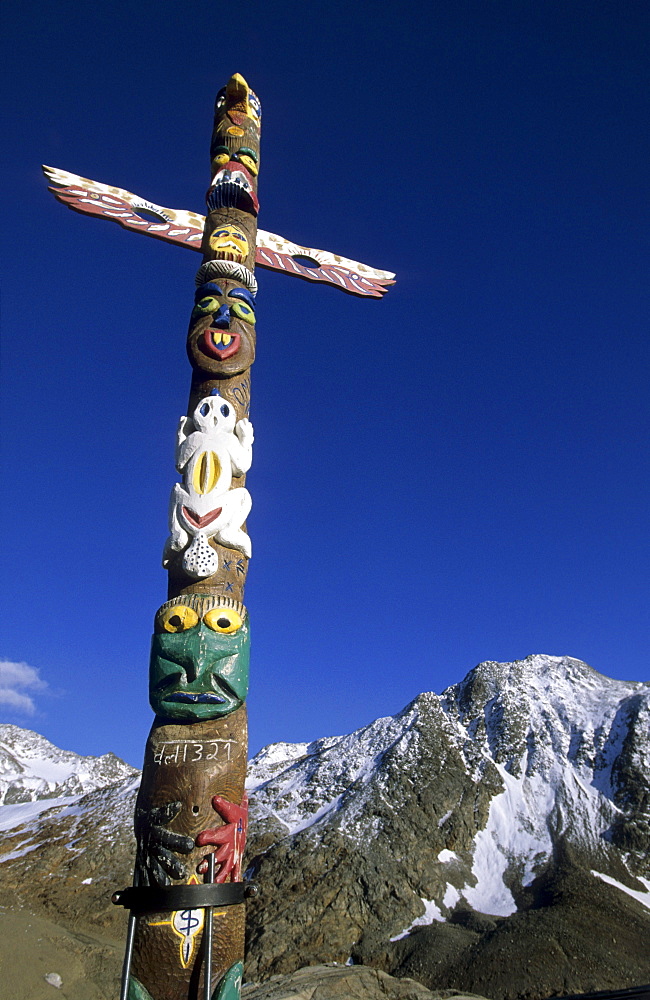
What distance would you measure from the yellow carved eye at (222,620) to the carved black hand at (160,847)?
5.13 feet

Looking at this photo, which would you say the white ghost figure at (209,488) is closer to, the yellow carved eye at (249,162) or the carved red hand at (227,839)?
the carved red hand at (227,839)

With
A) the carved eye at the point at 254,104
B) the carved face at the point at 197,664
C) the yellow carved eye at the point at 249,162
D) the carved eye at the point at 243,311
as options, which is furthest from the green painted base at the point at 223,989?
the carved eye at the point at 254,104

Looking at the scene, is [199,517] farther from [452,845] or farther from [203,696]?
[452,845]

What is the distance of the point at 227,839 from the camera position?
5480 mm

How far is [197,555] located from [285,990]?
23.9 metres

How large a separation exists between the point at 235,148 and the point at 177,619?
28.9 ft

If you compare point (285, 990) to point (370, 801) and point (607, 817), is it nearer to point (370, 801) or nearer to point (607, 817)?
point (370, 801)

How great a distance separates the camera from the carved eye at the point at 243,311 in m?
8.96

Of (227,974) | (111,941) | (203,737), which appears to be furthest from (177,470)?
(111,941)

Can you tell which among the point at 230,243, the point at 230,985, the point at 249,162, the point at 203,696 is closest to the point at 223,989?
the point at 230,985

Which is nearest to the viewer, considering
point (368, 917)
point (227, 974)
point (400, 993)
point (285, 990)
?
point (227, 974)

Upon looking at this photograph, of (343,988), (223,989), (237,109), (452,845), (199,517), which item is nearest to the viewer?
(223,989)

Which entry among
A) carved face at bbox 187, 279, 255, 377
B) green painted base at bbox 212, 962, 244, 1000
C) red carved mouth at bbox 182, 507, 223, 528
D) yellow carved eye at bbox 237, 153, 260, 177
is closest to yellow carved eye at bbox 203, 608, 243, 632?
red carved mouth at bbox 182, 507, 223, 528

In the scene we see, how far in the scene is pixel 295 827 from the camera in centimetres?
4559
